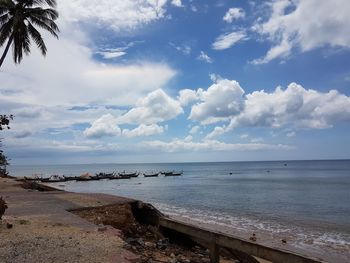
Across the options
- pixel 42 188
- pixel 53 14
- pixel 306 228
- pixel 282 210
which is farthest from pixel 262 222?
pixel 53 14

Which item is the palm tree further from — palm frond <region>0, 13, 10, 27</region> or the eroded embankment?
the eroded embankment

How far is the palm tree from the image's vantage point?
2653 centimetres

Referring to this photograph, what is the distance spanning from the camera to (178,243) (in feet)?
42.7

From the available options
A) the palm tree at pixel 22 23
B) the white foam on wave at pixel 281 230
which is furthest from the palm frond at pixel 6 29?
the white foam on wave at pixel 281 230

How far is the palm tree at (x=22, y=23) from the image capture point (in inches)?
1045

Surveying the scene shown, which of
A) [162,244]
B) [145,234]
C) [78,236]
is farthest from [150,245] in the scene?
[78,236]

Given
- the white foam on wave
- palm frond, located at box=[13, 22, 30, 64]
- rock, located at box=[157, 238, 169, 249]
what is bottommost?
the white foam on wave

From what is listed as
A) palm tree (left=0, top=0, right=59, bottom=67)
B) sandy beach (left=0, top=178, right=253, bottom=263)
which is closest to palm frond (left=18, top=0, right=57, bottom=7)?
palm tree (left=0, top=0, right=59, bottom=67)

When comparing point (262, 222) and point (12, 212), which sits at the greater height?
point (12, 212)

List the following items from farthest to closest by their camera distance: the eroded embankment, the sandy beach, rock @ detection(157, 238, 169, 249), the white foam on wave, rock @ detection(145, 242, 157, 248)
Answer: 1. the white foam on wave
2. rock @ detection(157, 238, 169, 249)
3. rock @ detection(145, 242, 157, 248)
4. the eroded embankment
5. the sandy beach

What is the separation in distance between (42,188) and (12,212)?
527 inches

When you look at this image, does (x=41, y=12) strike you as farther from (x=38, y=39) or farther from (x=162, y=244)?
(x=162, y=244)

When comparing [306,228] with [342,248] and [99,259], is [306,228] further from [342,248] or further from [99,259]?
[99,259]

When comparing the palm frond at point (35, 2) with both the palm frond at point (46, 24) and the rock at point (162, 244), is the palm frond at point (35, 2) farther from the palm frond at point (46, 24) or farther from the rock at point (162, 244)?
the rock at point (162, 244)
